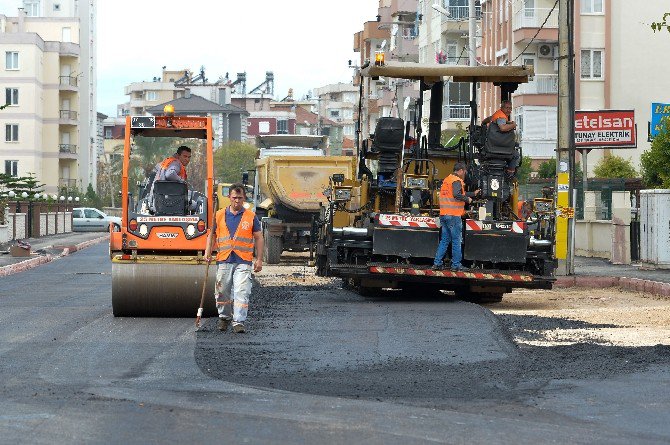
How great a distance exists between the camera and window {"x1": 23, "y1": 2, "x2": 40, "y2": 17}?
117312mm

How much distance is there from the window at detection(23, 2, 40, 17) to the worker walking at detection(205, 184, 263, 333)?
105m

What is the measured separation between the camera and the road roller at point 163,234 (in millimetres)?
17531

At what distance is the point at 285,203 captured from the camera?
1288 inches

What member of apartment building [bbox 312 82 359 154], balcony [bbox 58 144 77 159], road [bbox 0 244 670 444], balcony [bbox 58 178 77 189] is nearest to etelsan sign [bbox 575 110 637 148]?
road [bbox 0 244 670 444]

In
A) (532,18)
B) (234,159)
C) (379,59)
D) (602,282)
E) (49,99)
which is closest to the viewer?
(379,59)

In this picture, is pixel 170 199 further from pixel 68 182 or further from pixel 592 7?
pixel 68 182

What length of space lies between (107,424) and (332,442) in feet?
5.29

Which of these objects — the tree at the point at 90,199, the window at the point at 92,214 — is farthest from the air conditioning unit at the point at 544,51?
the tree at the point at 90,199

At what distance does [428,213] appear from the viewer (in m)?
20.5

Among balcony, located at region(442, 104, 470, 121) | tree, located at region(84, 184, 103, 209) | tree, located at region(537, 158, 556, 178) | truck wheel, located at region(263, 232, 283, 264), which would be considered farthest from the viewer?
tree, located at region(84, 184, 103, 209)

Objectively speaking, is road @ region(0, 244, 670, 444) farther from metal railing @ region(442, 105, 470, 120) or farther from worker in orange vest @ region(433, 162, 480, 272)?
metal railing @ region(442, 105, 470, 120)

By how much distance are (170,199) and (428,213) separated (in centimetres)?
417

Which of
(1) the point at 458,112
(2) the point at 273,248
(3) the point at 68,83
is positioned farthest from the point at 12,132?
(2) the point at 273,248

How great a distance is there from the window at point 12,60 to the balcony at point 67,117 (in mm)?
6654
